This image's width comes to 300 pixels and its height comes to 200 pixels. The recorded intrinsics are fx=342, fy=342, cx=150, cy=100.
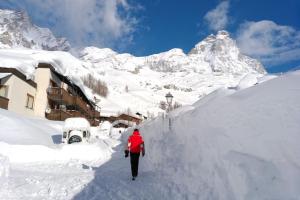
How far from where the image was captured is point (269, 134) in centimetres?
697

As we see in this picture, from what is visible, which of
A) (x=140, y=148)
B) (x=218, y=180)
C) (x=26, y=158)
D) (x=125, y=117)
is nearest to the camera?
(x=218, y=180)

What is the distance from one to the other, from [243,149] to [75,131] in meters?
17.1

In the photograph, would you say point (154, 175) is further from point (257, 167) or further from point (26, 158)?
point (26, 158)

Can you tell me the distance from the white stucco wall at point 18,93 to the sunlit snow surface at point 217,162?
56.7 ft

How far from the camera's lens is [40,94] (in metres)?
36.3

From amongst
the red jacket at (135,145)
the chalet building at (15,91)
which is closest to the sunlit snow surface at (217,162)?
the red jacket at (135,145)

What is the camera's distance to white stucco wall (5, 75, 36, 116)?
2958cm

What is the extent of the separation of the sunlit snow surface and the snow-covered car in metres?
8.31

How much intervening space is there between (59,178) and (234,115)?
6.10 meters

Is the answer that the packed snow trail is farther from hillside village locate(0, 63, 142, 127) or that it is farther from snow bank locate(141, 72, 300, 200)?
hillside village locate(0, 63, 142, 127)

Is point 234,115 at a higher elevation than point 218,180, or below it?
higher

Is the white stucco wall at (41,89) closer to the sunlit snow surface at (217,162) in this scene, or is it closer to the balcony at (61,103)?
the balcony at (61,103)

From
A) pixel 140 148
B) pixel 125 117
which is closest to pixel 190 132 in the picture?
pixel 140 148

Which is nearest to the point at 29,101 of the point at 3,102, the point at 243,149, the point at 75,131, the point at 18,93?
the point at 18,93
